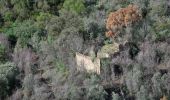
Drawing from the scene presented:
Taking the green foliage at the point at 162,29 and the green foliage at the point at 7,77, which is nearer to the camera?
the green foliage at the point at 7,77

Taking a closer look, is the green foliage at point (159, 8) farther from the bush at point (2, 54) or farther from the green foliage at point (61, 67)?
the bush at point (2, 54)

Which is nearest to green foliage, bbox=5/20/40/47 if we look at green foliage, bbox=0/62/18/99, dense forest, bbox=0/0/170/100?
dense forest, bbox=0/0/170/100

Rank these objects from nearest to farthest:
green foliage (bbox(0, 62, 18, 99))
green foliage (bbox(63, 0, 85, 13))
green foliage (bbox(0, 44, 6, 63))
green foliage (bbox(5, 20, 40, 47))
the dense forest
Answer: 1. the dense forest
2. green foliage (bbox(0, 62, 18, 99))
3. green foliage (bbox(0, 44, 6, 63))
4. green foliage (bbox(5, 20, 40, 47))
5. green foliage (bbox(63, 0, 85, 13))

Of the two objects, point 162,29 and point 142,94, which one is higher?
point 162,29

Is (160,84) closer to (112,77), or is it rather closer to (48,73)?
(112,77)

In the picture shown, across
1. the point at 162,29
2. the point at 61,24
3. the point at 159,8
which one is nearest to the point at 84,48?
the point at 61,24

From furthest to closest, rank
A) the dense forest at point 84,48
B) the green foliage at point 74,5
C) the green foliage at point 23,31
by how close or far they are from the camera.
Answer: the green foliage at point 74,5 → the green foliage at point 23,31 → the dense forest at point 84,48

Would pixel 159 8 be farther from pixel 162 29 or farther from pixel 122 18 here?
pixel 122 18

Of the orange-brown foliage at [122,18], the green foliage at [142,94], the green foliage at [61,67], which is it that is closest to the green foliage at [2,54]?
the green foliage at [61,67]

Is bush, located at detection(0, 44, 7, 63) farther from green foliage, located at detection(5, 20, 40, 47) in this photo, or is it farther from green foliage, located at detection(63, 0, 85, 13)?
green foliage, located at detection(63, 0, 85, 13)
